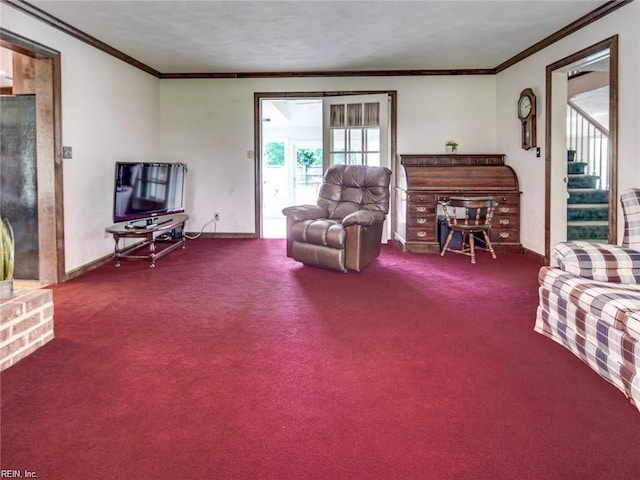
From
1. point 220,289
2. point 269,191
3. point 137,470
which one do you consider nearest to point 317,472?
point 137,470

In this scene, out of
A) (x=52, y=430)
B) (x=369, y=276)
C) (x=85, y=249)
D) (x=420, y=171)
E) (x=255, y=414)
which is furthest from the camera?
(x=420, y=171)

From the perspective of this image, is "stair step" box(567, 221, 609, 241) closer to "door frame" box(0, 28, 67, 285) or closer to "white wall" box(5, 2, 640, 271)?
"white wall" box(5, 2, 640, 271)

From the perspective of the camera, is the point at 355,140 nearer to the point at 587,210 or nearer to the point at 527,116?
the point at 527,116

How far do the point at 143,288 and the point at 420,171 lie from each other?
3.56 m

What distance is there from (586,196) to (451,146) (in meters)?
1.76

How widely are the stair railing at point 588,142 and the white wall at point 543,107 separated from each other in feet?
4.09

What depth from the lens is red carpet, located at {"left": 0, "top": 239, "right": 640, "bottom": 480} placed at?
1654 millimetres

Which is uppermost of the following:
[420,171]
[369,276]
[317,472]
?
[420,171]

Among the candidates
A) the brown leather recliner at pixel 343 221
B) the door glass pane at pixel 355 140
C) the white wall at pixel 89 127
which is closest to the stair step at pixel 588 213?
the brown leather recliner at pixel 343 221

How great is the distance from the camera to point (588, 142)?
269 inches

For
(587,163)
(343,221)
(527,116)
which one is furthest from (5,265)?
(587,163)

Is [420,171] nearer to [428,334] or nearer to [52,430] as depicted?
[428,334]

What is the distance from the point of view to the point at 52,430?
1844 millimetres

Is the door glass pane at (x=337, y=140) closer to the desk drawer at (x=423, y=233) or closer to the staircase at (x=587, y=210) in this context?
the desk drawer at (x=423, y=233)
